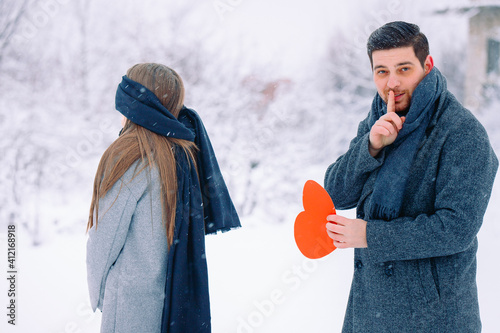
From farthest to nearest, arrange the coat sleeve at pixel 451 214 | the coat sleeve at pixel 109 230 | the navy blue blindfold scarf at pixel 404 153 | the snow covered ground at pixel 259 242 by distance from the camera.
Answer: the snow covered ground at pixel 259 242 → the coat sleeve at pixel 109 230 → the navy blue blindfold scarf at pixel 404 153 → the coat sleeve at pixel 451 214

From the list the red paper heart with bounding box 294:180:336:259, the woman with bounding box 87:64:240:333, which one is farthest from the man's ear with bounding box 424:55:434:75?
the woman with bounding box 87:64:240:333

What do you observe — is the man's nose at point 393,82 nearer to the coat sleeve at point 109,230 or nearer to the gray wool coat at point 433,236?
the gray wool coat at point 433,236

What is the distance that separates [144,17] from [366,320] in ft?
18.1

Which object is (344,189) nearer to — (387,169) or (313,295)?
(387,169)

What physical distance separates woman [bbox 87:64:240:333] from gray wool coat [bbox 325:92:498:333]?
613 mm

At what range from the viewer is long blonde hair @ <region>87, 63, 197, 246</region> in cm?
132

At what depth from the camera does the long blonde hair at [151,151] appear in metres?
1.32

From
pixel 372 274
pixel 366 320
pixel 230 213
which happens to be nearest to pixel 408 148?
pixel 372 274

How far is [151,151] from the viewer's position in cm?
136

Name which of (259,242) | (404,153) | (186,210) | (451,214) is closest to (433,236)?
(451,214)

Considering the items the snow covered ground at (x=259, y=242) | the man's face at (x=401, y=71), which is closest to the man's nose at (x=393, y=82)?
the man's face at (x=401, y=71)

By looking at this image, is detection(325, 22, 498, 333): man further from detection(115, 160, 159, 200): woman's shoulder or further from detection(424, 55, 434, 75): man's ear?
detection(115, 160, 159, 200): woman's shoulder

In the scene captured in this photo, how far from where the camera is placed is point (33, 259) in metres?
4.28

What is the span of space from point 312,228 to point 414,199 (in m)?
0.29
